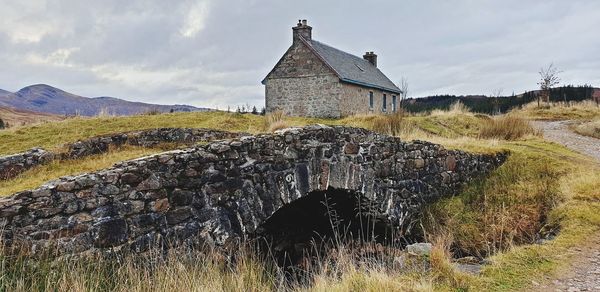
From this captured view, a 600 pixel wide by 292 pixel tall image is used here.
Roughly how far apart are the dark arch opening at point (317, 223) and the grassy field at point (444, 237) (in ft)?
3.08

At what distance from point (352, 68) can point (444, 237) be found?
88.1ft

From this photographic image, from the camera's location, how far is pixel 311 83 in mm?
29969

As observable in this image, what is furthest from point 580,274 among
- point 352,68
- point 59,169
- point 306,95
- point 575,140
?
point 352,68

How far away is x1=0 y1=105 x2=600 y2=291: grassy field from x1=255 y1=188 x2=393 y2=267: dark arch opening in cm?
94

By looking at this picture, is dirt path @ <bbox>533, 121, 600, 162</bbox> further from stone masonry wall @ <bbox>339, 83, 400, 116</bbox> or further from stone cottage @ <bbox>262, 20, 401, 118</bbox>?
stone cottage @ <bbox>262, 20, 401, 118</bbox>

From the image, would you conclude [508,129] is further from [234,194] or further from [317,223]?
[234,194]

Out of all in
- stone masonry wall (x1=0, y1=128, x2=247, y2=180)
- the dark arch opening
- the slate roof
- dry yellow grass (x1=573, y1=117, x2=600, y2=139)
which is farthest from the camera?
the slate roof

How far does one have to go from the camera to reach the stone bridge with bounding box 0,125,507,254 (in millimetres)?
5250

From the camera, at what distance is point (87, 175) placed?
5.51 metres

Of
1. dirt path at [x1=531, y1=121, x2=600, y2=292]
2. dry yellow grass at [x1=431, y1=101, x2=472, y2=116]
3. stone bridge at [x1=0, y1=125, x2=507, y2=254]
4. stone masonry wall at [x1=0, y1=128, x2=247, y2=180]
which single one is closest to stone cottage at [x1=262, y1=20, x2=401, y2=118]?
dry yellow grass at [x1=431, y1=101, x2=472, y2=116]

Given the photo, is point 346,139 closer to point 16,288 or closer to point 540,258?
point 540,258

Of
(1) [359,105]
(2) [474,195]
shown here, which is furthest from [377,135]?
(1) [359,105]

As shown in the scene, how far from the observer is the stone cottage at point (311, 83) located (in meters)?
29.5

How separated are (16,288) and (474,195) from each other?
9583mm
